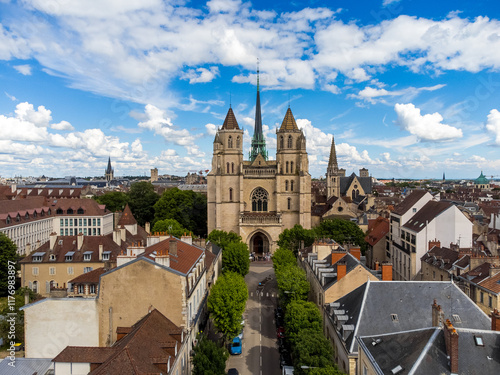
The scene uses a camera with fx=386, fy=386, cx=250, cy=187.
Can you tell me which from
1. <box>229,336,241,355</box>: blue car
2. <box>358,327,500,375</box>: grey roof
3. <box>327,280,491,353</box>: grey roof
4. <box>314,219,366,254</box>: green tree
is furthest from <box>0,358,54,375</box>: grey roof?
<box>314,219,366,254</box>: green tree

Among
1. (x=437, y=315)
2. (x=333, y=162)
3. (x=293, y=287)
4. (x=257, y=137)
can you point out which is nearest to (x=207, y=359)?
(x=293, y=287)

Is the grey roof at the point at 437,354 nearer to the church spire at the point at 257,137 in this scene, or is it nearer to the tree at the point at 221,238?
the tree at the point at 221,238

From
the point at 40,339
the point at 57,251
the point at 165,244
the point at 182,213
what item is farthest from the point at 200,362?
the point at 182,213

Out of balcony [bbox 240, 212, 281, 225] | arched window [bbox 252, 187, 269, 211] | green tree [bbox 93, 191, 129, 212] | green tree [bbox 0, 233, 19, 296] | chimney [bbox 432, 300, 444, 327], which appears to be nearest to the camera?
chimney [bbox 432, 300, 444, 327]

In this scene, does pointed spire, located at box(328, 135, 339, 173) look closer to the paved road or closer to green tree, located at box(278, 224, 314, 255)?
Answer: green tree, located at box(278, 224, 314, 255)

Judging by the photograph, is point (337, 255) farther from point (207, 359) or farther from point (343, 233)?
point (343, 233)

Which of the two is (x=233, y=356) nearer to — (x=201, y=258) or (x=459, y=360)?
(x=201, y=258)

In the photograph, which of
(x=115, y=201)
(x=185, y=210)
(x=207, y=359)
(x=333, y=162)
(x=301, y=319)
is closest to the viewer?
(x=207, y=359)
